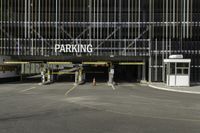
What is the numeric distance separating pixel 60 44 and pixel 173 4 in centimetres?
1297

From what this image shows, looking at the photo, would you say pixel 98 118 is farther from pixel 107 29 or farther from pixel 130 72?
pixel 130 72

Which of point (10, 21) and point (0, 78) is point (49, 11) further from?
point (0, 78)

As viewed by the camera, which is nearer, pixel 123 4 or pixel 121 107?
pixel 121 107

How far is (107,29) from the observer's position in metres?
43.5

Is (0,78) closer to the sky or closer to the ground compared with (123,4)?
closer to the ground

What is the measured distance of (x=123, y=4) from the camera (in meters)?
43.8

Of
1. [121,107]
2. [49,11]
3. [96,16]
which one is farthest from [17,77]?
[121,107]

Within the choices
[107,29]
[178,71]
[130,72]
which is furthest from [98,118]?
[130,72]

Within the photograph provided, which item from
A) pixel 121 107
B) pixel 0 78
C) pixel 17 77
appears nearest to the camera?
pixel 121 107

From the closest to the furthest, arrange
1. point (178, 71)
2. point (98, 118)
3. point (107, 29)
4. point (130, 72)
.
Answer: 1. point (98, 118)
2. point (178, 71)
3. point (107, 29)
4. point (130, 72)

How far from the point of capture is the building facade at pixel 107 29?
4294 centimetres

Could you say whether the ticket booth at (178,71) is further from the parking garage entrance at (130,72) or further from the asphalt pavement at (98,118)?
the asphalt pavement at (98,118)

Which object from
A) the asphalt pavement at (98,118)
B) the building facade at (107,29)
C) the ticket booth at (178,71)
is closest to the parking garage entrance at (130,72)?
the building facade at (107,29)

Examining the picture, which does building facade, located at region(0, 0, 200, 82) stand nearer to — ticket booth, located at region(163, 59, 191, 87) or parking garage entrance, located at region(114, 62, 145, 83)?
parking garage entrance, located at region(114, 62, 145, 83)
